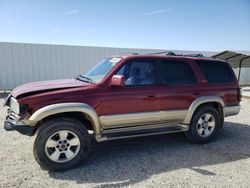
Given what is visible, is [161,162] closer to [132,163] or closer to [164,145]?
[132,163]

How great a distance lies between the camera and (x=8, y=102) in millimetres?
4406

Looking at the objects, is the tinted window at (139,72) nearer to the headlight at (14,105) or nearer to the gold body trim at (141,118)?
the gold body trim at (141,118)

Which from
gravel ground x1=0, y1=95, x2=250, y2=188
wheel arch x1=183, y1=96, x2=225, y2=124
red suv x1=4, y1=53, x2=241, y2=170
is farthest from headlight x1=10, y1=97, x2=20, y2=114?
wheel arch x1=183, y1=96, x2=225, y2=124

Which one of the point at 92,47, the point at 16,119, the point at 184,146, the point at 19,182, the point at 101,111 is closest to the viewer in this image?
the point at 19,182

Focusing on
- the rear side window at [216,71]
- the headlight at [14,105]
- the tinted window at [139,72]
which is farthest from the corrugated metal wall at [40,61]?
the tinted window at [139,72]

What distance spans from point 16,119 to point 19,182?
98cm

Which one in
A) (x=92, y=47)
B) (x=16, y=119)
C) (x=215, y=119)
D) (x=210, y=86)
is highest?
(x=92, y=47)

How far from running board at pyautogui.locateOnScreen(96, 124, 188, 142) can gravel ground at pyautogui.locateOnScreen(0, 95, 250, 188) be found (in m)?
0.44

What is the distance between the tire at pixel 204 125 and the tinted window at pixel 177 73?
0.76 metres

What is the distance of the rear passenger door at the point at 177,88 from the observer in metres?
4.91

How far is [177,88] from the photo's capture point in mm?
4996

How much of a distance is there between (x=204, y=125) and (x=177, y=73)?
138 centimetres

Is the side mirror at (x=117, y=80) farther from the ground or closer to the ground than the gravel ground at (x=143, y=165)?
farther from the ground

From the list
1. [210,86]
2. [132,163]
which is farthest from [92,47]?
A: [132,163]
